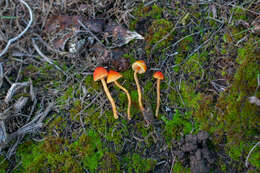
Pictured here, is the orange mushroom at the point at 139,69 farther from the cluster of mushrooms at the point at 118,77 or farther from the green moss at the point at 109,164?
the green moss at the point at 109,164

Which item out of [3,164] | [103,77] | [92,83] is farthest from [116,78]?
[3,164]

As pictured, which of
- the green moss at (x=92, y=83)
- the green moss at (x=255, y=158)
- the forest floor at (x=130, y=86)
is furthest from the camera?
the green moss at (x=92, y=83)

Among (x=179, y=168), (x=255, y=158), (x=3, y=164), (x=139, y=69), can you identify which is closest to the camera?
(x=255, y=158)

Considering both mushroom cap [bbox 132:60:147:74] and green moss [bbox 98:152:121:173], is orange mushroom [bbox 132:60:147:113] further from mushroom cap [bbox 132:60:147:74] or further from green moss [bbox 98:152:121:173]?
green moss [bbox 98:152:121:173]

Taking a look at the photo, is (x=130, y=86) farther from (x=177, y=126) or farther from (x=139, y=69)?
(x=177, y=126)

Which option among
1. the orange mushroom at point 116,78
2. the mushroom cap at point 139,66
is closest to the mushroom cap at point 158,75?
the mushroom cap at point 139,66

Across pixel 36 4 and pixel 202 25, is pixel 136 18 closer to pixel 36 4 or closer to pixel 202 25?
pixel 202 25
